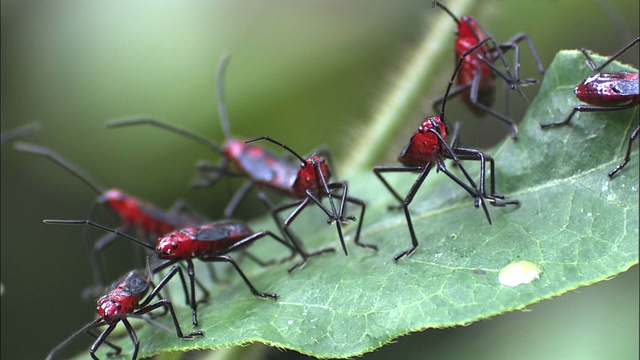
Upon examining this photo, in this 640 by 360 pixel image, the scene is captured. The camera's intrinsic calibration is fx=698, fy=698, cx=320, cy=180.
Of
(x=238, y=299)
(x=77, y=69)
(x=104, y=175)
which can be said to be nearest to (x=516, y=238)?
(x=238, y=299)

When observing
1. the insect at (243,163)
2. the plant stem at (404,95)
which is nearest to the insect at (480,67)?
the plant stem at (404,95)

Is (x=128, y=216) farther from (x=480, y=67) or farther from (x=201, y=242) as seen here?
(x=480, y=67)

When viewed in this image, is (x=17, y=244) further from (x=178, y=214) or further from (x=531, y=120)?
(x=531, y=120)

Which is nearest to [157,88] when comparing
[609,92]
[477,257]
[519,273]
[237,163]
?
[237,163]

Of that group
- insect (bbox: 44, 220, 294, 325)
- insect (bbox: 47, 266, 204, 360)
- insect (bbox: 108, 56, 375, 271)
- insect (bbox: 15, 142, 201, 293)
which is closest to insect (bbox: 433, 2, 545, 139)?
insect (bbox: 108, 56, 375, 271)

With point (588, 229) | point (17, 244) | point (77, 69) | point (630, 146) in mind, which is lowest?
point (17, 244)
